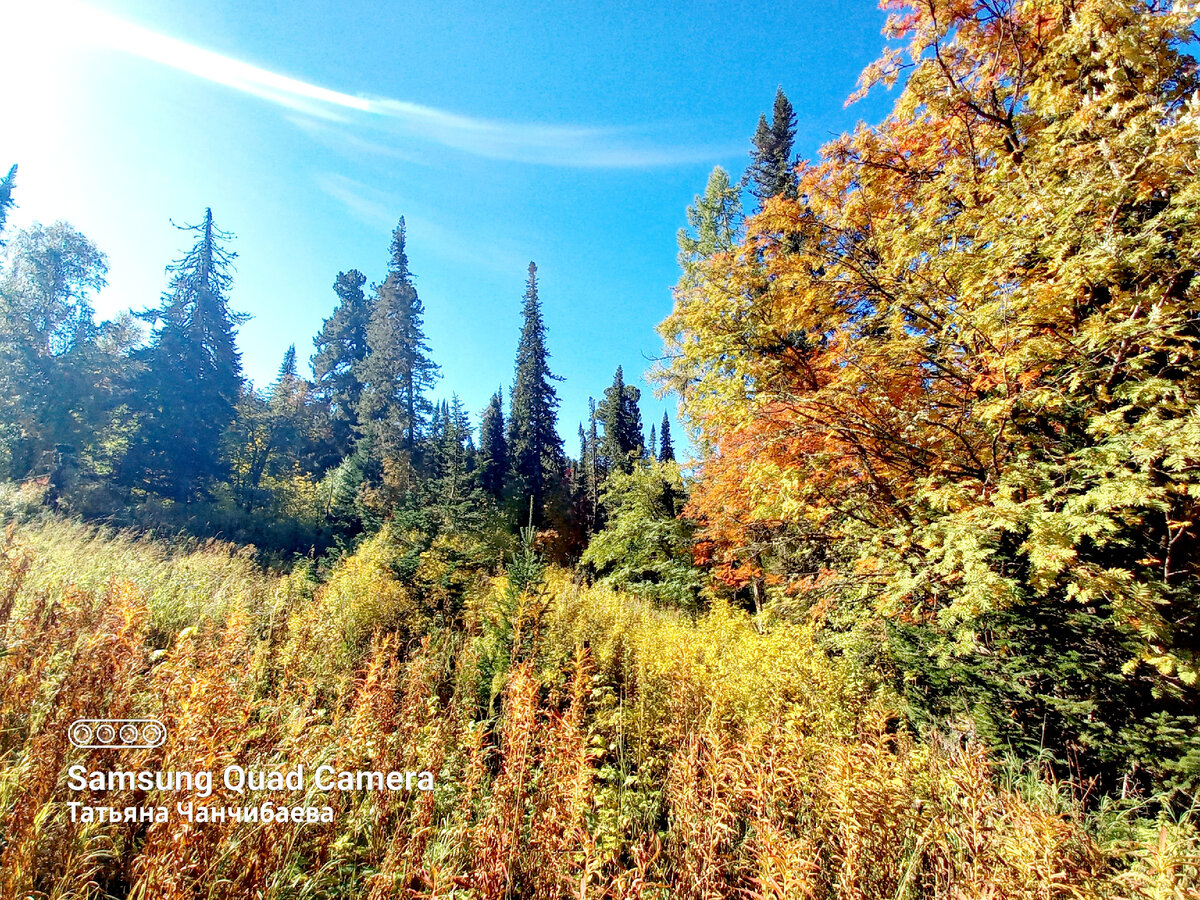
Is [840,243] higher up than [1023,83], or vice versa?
[1023,83]

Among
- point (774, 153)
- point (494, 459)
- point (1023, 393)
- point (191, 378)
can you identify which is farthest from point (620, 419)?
point (1023, 393)

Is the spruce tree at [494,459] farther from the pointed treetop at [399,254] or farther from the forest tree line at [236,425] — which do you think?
the pointed treetop at [399,254]

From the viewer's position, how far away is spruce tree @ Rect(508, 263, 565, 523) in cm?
2495

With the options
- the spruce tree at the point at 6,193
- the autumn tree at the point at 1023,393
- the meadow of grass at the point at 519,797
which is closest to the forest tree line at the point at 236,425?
the spruce tree at the point at 6,193

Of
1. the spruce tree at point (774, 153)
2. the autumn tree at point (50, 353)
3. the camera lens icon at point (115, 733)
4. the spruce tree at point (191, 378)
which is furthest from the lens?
the spruce tree at point (191, 378)

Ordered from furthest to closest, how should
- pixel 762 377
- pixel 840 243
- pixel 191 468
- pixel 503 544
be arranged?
pixel 191 468
pixel 503 544
pixel 762 377
pixel 840 243

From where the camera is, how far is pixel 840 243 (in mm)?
4961

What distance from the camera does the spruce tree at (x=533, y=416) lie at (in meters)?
25.0

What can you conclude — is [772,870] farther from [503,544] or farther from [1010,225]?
[503,544]

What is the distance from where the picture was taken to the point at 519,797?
247cm

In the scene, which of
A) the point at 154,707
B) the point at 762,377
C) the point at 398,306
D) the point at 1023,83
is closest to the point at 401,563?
the point at 154,707

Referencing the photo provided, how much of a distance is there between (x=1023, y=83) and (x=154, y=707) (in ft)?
28.2

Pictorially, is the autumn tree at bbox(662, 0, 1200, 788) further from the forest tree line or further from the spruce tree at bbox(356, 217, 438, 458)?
the spruce tree at bbox(356, 217, 438, 458)

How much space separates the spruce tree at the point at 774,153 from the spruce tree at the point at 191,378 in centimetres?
2365
